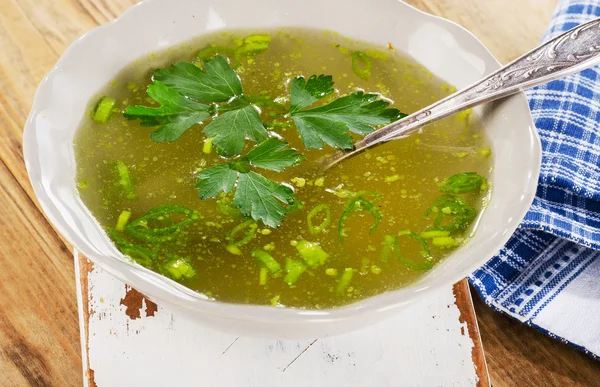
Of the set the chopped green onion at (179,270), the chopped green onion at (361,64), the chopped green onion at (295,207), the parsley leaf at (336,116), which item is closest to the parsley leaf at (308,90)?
the parsley leaf at (336,116)

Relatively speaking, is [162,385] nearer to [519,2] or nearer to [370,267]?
[370,267]

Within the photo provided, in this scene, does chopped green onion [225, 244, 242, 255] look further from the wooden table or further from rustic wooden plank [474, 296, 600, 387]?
rustic wooden plank [474, 296, 600, 387]

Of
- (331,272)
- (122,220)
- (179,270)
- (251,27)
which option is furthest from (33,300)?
(251,27)

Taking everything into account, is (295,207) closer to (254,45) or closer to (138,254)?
(138,254)

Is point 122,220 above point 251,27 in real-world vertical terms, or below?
below

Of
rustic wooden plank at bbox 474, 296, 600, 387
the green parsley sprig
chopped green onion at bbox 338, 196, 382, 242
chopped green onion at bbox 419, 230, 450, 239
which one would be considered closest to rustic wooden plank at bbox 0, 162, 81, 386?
the green parsley sprig

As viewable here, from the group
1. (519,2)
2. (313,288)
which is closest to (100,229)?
(313,288)
